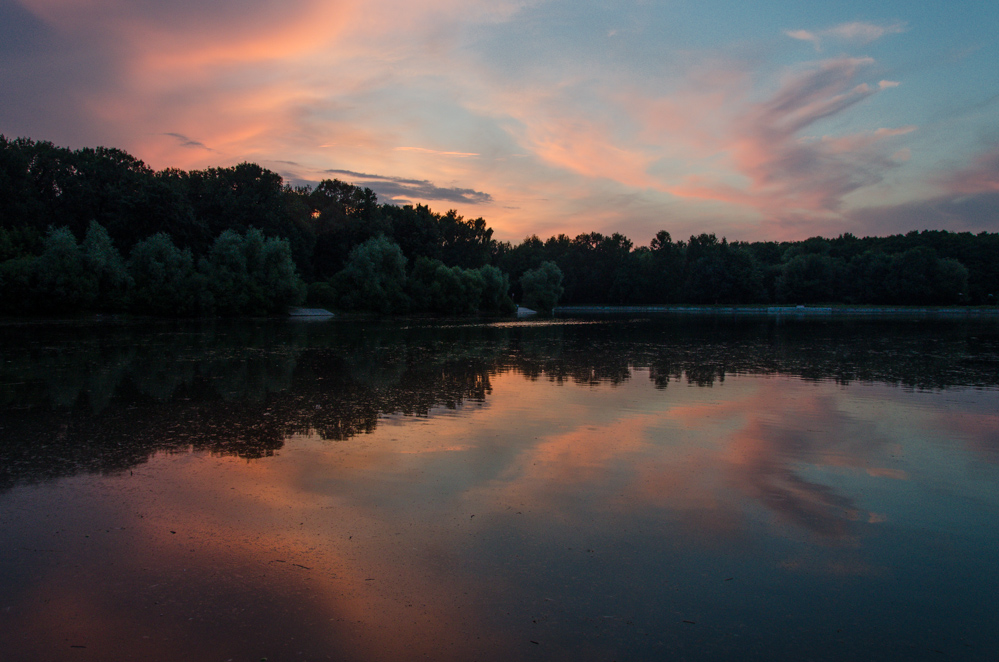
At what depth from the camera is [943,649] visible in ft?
13.1

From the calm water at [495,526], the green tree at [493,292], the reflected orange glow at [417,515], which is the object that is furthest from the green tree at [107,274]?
the reflected orange glow at [417,515]

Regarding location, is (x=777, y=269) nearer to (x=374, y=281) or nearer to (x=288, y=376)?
(x=374, y=281)

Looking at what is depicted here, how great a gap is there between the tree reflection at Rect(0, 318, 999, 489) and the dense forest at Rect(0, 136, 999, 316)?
57.1 ft

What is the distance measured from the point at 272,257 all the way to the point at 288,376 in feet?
140

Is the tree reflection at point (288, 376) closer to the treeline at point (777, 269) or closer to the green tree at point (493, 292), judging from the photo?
the green tree at point (493, 292)

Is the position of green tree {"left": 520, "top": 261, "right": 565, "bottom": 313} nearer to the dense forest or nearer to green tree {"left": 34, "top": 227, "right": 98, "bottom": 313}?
the dense forest

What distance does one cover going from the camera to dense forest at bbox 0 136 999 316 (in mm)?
45781

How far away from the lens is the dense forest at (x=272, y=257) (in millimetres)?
45781

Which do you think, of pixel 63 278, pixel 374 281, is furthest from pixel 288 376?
pixel 374 281

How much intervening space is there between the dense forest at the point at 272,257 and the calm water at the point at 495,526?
3784 cm

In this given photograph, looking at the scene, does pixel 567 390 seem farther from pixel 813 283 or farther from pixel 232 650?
pixel 813 283

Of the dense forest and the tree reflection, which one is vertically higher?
the dense forest

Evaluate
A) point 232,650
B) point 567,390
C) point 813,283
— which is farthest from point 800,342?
point 813,283

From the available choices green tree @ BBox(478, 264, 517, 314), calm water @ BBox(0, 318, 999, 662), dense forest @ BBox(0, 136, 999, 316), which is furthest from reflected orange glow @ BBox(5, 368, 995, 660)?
green tree @ BBox(478, 264, 517, 314)
